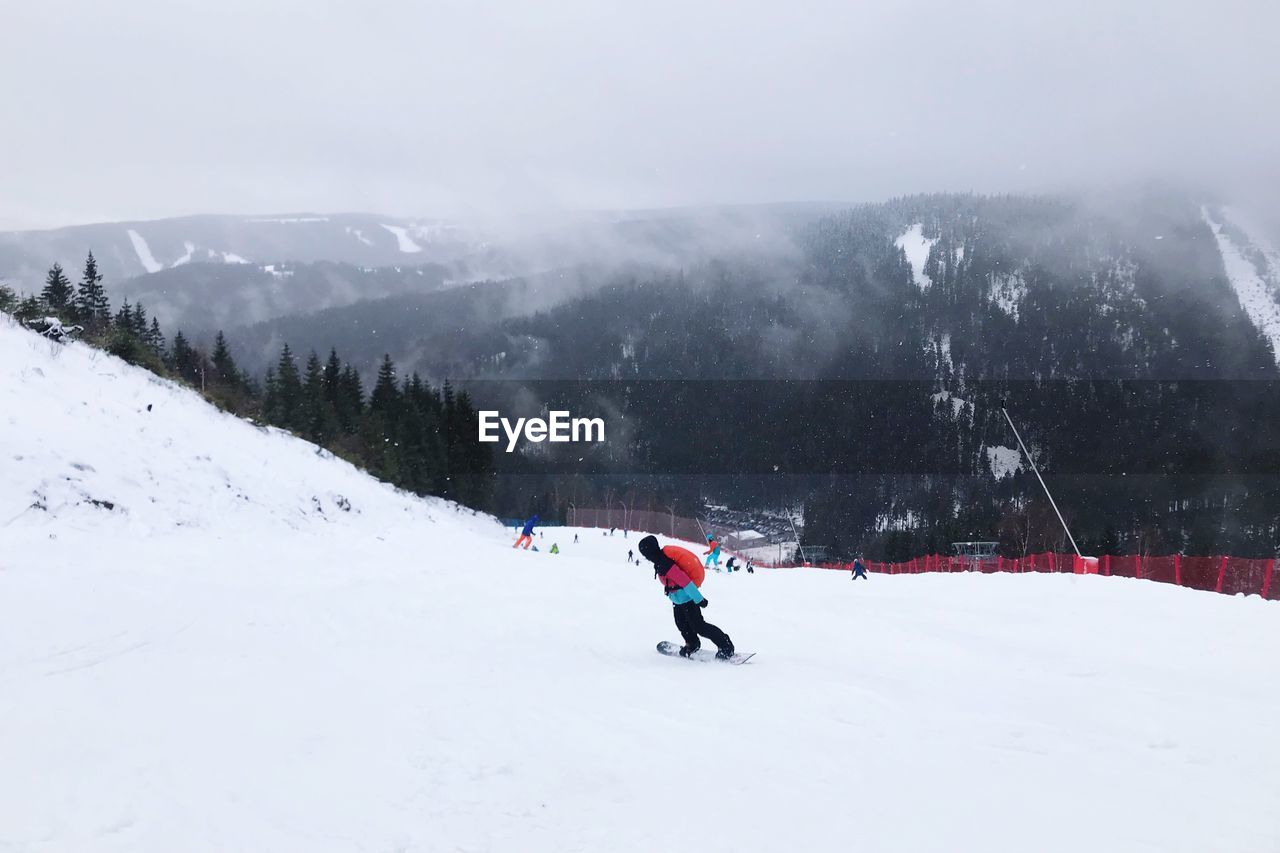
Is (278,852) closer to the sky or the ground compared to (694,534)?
closer to the sky

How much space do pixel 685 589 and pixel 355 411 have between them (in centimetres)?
5647

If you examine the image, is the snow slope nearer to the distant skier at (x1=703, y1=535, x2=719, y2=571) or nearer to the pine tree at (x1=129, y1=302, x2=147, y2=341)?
the distant skier at (x1=703, y1=535, x2=719, y2=571)

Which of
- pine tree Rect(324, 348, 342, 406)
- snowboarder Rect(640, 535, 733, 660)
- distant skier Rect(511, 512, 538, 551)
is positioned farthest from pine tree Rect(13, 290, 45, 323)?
pine tree Rect(324, 348, 342, 406)

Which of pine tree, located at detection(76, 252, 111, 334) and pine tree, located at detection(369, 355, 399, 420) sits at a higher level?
pine tree, located at detection(76, 252, 111, 334)

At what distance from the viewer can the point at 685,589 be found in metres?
9.22

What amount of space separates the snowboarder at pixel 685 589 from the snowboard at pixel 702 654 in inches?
3.0

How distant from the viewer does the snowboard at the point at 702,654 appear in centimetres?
903

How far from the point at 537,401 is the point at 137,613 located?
605 feet

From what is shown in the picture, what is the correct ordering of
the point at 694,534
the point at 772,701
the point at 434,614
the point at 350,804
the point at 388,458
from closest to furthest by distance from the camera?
the point at 350,804 → the point at 772,701 → the point at 434,614 → the point at 388,458 → the point at 694,534

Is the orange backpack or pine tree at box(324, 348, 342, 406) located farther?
pine tree at box(324, 348, 342, 406)

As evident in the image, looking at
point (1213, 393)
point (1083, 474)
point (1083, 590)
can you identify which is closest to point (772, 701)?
point (1083, 590)

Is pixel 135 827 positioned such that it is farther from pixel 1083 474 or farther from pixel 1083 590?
pixel 1083 474

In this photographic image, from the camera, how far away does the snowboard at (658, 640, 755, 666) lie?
9.03 metres

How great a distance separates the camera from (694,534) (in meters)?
94.4
